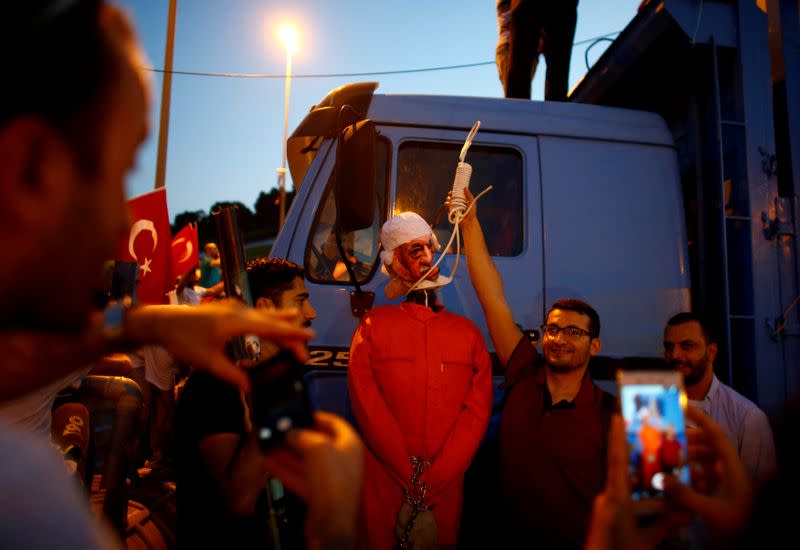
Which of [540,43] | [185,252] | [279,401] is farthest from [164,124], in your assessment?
[279,401]

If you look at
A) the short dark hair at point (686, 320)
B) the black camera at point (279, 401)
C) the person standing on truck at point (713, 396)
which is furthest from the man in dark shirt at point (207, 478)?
the short dark hair at point (686, 320)

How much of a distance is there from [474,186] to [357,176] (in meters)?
0.77

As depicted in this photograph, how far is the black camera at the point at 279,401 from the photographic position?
2.43 ft

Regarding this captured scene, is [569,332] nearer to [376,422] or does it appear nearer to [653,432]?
[376,422]

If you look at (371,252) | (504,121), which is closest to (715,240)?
(504,121)

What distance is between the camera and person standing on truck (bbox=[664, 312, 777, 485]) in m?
2.17

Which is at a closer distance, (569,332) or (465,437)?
(465,437)

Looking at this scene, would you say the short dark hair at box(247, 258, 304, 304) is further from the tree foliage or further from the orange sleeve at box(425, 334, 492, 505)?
the tree foliage

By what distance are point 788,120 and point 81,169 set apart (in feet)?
11.6

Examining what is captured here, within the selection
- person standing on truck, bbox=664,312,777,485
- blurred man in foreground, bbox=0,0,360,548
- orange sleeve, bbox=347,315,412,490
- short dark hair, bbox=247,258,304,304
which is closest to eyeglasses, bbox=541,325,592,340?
person standing on truck, bbox=664,312,777,485

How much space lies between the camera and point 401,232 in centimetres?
231

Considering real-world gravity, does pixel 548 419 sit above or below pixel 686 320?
below

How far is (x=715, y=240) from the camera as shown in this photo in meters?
2.82

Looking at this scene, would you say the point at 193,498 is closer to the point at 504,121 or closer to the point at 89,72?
the point at 89,72
